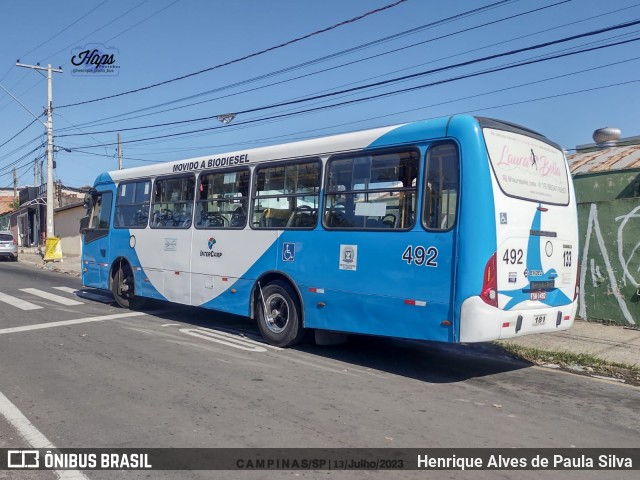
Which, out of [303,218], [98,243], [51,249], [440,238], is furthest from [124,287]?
[51,249]

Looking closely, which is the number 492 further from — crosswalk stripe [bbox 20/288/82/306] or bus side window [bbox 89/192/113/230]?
crosswalk stripe [bbox 20/288/82/306]

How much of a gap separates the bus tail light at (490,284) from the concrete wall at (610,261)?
5220 mm

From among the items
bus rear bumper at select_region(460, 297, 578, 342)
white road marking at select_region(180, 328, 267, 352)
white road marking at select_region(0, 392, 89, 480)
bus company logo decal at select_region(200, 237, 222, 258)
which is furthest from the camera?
bus company logo decal at select_region(200, 237, 222, 258)

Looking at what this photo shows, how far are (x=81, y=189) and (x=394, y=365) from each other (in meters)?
45.5

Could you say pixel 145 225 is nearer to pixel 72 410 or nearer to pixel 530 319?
pixel 72 410

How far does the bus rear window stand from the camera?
6.41 metres

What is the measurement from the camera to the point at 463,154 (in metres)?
6.22

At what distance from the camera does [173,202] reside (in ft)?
35.0

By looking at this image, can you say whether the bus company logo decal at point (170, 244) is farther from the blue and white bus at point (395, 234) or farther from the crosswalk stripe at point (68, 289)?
the crosswalk stripe at point (68, 289)

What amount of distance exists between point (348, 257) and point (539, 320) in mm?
2435

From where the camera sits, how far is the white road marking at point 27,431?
4.12 meters

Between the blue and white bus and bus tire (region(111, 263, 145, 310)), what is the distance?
253cm

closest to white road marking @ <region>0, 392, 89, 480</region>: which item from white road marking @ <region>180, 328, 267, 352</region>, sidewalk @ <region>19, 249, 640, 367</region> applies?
white road marking @ <region>180, 328, 267, 352</region>

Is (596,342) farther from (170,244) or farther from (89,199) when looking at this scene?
(89,199)
